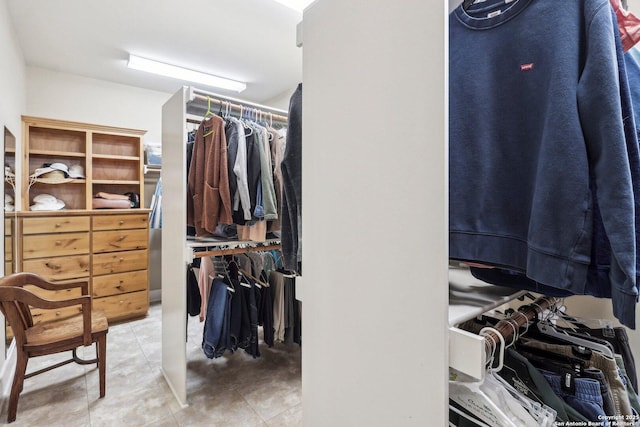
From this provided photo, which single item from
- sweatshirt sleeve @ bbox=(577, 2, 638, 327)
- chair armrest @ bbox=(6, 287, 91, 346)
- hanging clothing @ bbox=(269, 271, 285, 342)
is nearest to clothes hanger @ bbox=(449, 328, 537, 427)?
sweatshirt sleeve @ bbox=(577, 2, 638, 327)

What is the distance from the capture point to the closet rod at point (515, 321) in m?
0.72

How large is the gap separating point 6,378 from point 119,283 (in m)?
1.26

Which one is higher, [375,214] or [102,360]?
[375,214]

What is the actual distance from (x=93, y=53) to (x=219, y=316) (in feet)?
9.22

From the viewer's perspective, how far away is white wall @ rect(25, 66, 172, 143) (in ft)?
10.3

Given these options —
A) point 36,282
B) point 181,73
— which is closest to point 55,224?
point 36,282

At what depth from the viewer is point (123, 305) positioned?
10.3 ft

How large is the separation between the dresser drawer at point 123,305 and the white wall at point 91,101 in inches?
75.4

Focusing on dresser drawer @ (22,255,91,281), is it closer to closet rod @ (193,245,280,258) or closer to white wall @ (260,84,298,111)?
closet rod @ (193,245,280,258)

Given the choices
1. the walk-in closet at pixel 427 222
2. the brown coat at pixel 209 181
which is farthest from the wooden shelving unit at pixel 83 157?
the brown coat at pixel 209 181

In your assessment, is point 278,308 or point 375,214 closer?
point 375,214

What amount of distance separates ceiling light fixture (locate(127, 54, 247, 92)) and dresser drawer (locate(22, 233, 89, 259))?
177 cm

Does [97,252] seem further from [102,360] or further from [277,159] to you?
[277,159]

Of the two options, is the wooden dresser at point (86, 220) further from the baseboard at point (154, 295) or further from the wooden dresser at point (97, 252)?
the baseboard at point (154, 295)
